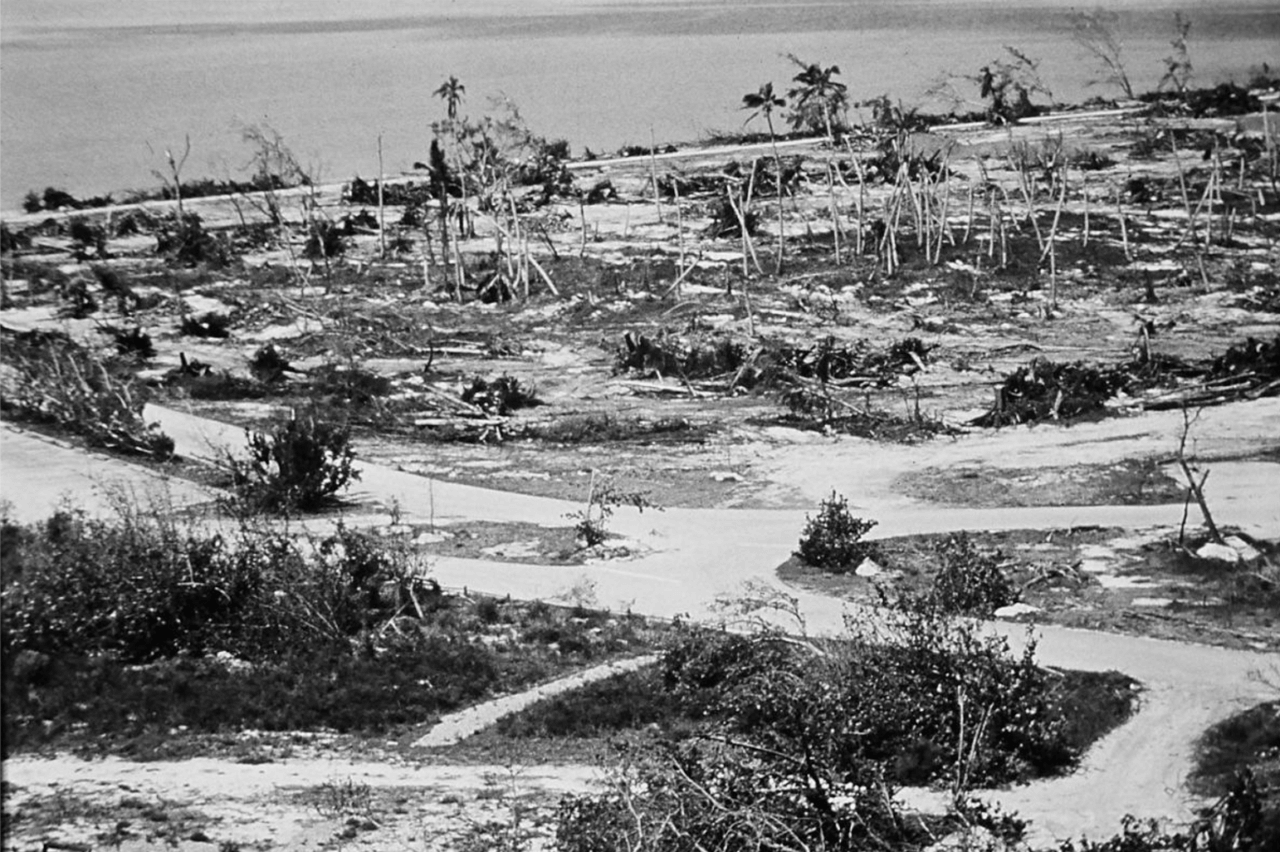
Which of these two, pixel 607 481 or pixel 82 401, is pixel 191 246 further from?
pixel 607 481

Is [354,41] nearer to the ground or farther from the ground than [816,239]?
farther from the ground

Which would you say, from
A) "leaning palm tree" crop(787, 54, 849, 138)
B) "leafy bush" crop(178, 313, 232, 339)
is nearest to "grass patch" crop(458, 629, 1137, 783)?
"leafy bush" crop(178, 313, 232, 339)

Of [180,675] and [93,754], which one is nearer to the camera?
[93,754]

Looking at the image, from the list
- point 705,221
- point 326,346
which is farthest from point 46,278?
point 705,221

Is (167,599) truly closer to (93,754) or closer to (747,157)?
(93,754)

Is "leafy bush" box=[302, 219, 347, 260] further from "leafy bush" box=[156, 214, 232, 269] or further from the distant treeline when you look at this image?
the distant treeline
